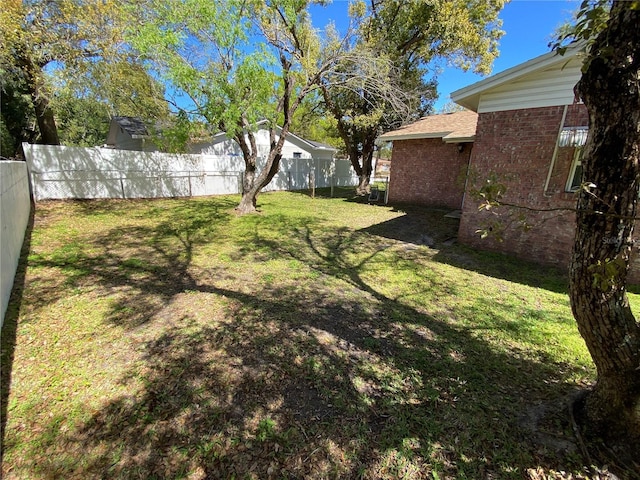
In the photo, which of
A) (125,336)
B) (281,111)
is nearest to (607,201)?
(125,336)

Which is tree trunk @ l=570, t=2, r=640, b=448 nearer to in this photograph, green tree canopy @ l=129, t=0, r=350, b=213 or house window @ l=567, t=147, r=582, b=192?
house window @ l=567, t=147, r=582, b=192

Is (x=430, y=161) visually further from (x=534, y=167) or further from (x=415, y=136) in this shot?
(x=534, y=167)

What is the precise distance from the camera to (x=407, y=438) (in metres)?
2.11

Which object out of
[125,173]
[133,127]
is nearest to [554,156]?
[125,173]

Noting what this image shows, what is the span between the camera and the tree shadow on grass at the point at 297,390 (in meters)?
1.91

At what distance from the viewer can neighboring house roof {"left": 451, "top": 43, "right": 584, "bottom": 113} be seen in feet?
17.1

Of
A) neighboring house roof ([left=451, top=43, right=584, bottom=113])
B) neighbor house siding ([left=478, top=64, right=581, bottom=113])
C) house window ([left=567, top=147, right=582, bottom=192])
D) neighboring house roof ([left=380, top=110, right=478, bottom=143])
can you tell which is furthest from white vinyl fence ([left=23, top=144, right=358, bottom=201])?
house window ([left=567, top=147, right=582, bottom=192])

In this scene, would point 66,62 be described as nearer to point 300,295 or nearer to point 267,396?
point 300,295

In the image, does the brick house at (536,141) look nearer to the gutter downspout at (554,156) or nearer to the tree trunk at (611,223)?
the gutter downspout at (554,156)

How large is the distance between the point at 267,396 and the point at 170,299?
2208 mm

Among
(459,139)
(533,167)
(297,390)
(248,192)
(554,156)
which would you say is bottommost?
(297,390)

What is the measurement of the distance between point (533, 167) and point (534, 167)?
17 mm

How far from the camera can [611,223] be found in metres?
1.68

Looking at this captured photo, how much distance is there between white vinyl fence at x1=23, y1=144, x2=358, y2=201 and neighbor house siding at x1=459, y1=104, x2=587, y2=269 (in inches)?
438
